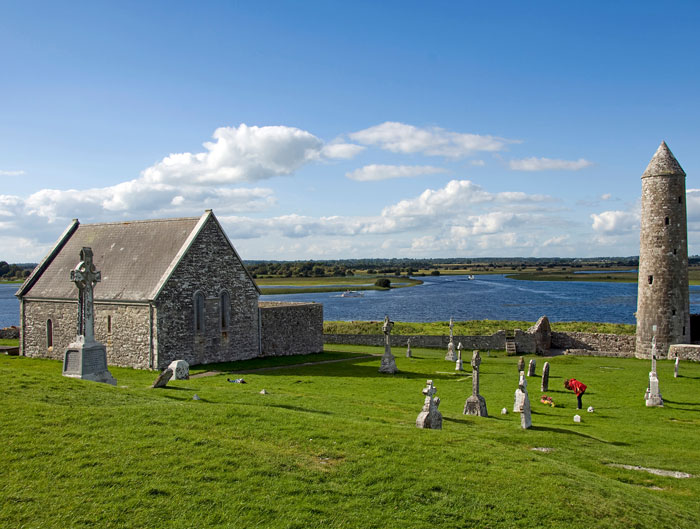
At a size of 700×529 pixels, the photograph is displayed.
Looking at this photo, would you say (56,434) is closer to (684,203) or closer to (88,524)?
(88,524)

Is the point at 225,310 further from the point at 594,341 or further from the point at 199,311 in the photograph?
the point at 594,341

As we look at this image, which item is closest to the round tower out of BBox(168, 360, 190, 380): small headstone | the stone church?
the stone church

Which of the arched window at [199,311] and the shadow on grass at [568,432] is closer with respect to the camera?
the shadow on grass at [568,432]

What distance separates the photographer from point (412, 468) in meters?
10.2

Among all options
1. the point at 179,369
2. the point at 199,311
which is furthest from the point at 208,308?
the point at 179,369

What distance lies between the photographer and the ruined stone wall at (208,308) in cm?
2758

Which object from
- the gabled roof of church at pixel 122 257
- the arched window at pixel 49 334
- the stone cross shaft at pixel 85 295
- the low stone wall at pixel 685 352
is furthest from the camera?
the low stone wall at pixel 685 352

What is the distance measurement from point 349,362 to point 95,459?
24.1 meters

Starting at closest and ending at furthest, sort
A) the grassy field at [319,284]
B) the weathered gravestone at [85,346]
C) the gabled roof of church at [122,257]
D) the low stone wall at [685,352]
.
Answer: the weathered gravestone at [85,346]
the gabled roof of church at [122,257]
the low stone wall at [685,352]
the grassy field at [319,284]

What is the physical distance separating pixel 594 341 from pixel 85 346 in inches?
1415

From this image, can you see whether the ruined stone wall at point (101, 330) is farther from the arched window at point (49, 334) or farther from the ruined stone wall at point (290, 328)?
the ruined stone wall at point (290, 328)

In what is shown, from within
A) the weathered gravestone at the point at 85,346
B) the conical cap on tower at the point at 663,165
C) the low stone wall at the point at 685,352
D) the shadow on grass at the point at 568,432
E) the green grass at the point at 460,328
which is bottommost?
the green grass at the point at 460,328

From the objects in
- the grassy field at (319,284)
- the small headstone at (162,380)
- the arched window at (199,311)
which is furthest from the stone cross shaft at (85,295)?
the grassy field at (319,284)

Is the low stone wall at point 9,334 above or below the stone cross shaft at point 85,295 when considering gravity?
below
